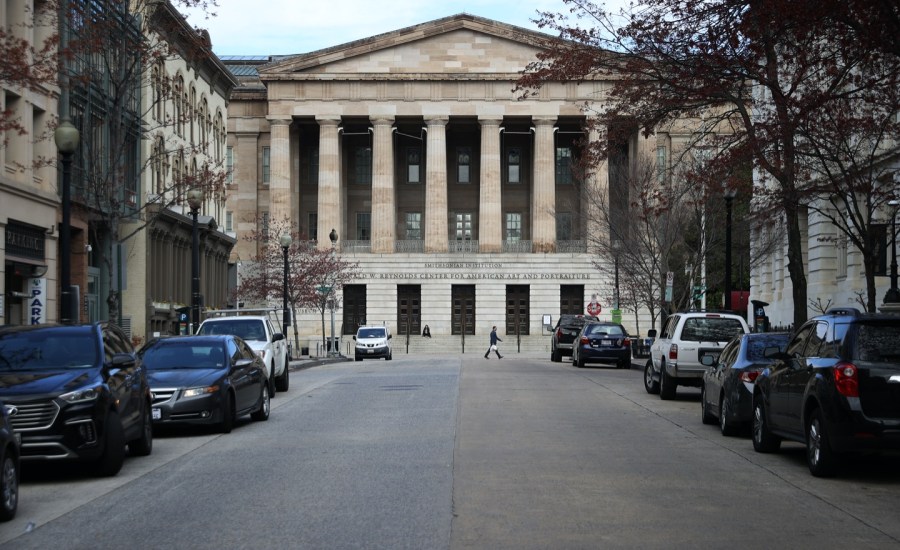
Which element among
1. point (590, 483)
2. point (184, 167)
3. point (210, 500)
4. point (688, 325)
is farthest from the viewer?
point (184, 167)

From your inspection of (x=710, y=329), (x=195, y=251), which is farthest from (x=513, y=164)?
(x=710, y=329)

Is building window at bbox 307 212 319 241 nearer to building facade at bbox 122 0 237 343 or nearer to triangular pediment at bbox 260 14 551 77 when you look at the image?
triangular pediment at bbox 260 14 551 77

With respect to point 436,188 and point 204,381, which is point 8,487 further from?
point 436,188

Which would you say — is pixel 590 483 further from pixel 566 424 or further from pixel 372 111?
pixel 372 111

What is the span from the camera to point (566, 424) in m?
20.0

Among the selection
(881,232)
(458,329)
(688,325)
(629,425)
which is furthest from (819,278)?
(458,329)

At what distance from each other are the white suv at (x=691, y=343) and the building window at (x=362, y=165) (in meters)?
65.5

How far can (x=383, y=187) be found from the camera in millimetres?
83875

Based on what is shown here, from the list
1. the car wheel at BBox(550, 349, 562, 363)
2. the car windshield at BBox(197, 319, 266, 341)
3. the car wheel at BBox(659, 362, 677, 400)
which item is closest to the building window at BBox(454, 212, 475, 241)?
the car wheel at BBox(550, 349, 562, 363)

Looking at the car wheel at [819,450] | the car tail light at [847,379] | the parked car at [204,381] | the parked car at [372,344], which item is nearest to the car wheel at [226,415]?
the parked car at [204,381]

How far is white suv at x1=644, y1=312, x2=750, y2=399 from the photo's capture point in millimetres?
26391

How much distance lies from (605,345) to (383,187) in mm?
41172

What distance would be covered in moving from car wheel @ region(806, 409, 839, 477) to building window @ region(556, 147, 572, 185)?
77.8 m

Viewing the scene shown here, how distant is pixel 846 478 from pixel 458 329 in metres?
72.7
